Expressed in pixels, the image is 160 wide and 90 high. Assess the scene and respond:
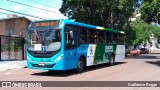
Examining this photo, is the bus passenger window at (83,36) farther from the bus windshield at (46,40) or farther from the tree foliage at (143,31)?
the tree foliage at (143,31)

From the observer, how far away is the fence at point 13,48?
29.5 metres

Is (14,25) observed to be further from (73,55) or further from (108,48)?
(73,55)

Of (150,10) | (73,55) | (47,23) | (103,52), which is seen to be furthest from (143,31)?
(47,23)

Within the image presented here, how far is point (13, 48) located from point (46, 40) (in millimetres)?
14943

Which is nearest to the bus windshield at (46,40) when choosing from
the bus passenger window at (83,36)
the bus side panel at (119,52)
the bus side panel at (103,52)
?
the bus passenger window at (83,36)

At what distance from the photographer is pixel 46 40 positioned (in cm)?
1611

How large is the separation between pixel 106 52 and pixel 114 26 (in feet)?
68.8

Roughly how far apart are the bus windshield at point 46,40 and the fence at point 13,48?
13.1m

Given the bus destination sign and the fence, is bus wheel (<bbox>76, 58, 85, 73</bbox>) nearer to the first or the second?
the bus destination sign

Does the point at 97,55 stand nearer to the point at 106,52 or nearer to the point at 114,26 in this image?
the point at 106,52

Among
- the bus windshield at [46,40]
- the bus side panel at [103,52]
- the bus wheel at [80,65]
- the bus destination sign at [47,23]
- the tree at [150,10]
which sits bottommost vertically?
the bus wheel at [80,65]

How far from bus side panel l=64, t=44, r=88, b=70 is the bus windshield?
2.50ft

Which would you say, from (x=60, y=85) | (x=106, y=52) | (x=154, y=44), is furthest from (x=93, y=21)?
(x=154, y=44)

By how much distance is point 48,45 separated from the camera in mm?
16078
